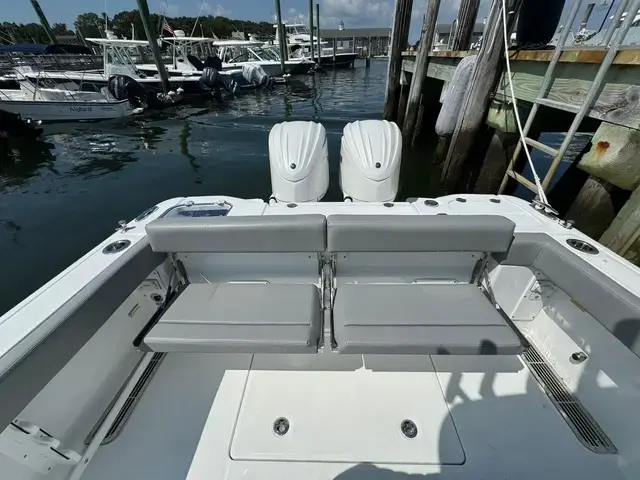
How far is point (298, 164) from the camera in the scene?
2467 millimetres

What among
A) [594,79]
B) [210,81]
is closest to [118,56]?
[210,81]

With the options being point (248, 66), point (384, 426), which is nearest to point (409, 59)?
point (384, 426)

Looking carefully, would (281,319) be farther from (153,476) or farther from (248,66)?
(248,66)

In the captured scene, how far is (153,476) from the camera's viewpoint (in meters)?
1.27

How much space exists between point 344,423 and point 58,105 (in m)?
12.1

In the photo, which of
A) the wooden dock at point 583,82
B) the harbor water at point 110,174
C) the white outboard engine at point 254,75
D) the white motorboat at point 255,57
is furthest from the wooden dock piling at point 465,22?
the white motorboat at point 255,57

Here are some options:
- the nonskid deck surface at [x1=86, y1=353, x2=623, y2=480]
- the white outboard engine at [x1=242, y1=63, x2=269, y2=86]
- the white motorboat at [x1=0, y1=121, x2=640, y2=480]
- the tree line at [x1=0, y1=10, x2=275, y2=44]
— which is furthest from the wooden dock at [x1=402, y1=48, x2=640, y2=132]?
the tree line at [x1=0, y1=10, x2=275, y2=44]

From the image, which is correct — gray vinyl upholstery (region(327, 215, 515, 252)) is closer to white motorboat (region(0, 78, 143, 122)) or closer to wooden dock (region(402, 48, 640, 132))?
wooden dock (region(402, 48, 640, 132))

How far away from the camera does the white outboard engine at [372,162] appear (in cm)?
246

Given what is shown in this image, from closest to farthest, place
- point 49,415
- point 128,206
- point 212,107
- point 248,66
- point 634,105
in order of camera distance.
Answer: point 49,415, point 634,105, point 128,206, point 212,107, point 248,66

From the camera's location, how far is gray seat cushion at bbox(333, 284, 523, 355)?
4.42ft

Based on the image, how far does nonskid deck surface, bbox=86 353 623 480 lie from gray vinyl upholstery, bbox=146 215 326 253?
2.27 ft

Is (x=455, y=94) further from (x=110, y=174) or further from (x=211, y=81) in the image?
(x=211, y=81)

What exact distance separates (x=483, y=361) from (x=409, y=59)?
881cm
